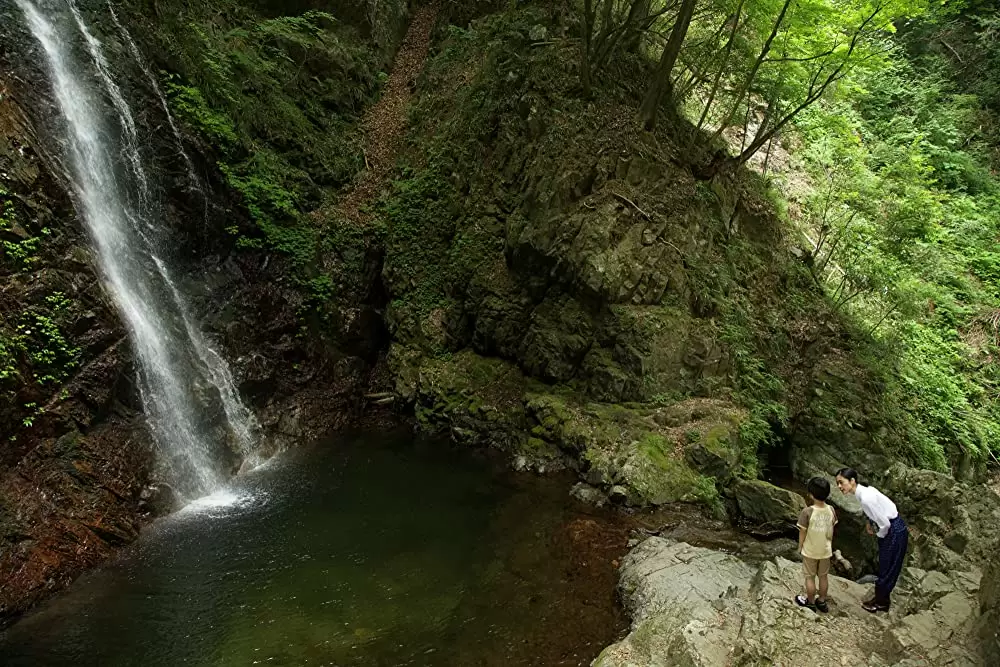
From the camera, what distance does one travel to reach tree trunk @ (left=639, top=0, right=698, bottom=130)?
38.0 feet

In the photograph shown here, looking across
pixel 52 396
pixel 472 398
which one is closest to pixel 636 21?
pixel 472 398

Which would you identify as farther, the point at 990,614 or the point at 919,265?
the point at 919,265

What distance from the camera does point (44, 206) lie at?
29.9 ft

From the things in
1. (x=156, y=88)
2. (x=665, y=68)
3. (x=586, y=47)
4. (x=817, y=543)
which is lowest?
(x=817, y=543)

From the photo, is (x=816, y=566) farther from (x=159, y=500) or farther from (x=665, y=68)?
(x=665, y=68)

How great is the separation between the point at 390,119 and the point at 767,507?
14553 millimetres

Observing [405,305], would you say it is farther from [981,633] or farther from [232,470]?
[981,633]

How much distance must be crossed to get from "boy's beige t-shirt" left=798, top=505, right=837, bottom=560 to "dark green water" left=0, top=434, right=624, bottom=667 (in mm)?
2378

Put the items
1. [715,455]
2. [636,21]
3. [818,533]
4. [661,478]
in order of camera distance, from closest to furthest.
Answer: [818,533] < [661,478] < [715,455] < [636,21]

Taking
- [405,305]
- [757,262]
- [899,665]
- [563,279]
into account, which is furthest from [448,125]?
[899,665]

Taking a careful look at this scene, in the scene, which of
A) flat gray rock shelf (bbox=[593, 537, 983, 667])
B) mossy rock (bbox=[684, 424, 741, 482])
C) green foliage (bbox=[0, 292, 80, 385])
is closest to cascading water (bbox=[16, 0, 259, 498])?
green foliage (bbox=[0, 292, 80, 385])

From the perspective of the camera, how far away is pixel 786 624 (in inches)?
208

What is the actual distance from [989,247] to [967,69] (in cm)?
774

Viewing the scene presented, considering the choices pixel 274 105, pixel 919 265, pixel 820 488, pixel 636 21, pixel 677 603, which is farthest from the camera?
pixel 274 105
